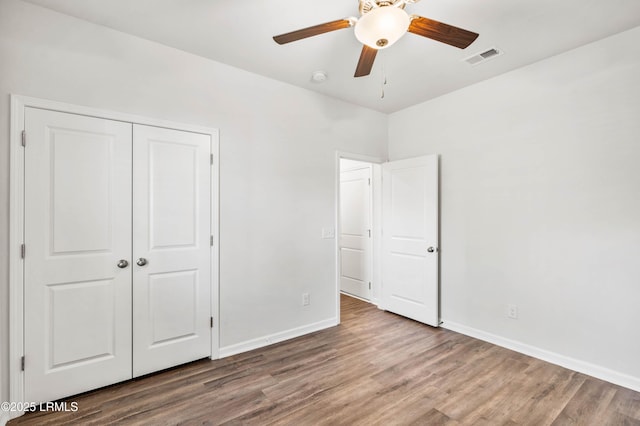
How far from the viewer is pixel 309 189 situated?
136 inches

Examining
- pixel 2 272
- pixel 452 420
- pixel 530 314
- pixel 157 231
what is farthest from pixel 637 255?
pixel 2 272

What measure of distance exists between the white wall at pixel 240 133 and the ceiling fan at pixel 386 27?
4.22 ft

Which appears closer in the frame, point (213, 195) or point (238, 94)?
point (213, 195)

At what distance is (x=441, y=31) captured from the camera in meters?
1.75

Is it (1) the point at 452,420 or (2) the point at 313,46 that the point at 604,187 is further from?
(2) the point at 313,46

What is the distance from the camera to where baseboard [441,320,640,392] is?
238 cm

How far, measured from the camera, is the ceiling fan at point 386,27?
61.9 inches

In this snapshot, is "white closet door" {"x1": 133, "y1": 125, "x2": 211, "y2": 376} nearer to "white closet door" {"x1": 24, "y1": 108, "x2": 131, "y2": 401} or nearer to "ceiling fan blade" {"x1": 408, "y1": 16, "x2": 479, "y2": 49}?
"white closet door" {"x1": 24, "y1": 108, "x2": 131, "y2": 401}

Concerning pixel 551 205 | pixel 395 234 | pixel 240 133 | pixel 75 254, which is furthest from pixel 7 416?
pixel 551 205

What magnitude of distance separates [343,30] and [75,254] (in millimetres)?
2626

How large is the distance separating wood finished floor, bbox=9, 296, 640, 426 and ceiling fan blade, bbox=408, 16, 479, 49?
7.88 ft

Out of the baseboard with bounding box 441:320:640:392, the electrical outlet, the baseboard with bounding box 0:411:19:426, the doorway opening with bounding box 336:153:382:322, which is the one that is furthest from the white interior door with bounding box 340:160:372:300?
the baseboard with bounding box 0:411:19:426

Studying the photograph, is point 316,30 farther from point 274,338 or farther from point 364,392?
point 274,338

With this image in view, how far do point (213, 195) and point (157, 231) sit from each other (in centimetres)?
56
